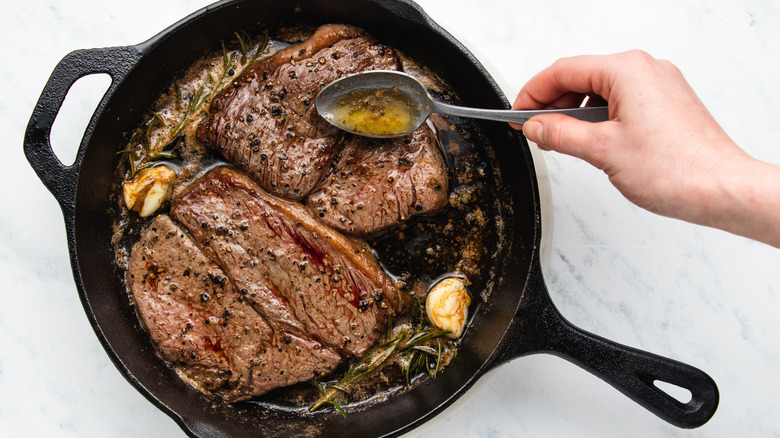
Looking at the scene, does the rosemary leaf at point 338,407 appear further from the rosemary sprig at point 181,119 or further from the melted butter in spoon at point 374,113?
the rosemary sprig at point 181,119

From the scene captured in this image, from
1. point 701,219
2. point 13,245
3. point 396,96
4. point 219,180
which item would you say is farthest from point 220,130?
point 701,219

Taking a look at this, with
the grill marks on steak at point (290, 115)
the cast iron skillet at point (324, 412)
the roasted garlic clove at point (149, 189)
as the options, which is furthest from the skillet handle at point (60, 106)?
the grill marks on steak at point (290, 115)

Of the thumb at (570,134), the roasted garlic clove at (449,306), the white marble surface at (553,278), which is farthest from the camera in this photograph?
the white marble surface at (553,278)

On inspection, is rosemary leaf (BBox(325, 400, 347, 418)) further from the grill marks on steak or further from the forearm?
the forearm

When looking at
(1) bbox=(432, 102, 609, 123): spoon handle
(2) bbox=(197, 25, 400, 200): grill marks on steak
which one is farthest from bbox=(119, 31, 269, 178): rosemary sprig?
(1) bbox=(432, 102, 609, 123): spoon handle

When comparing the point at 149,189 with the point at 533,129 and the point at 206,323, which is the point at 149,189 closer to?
the point at 206,323
